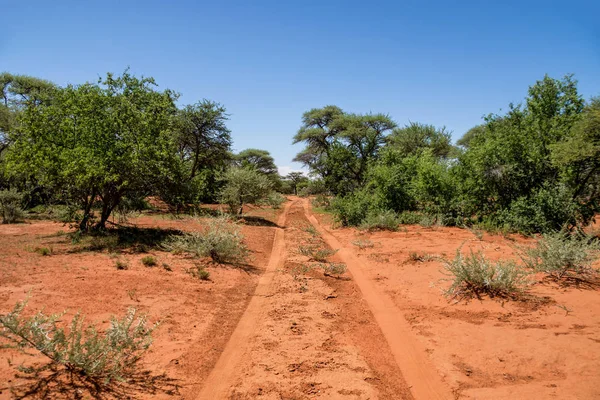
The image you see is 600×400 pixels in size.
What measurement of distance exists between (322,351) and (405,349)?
56.4 inches

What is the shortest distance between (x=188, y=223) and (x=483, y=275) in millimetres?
15381

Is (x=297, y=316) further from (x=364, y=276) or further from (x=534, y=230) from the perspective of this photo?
(x=534, y=230)

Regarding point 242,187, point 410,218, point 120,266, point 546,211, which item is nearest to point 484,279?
point 120,266

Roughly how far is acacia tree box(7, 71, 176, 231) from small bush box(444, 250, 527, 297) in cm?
1022

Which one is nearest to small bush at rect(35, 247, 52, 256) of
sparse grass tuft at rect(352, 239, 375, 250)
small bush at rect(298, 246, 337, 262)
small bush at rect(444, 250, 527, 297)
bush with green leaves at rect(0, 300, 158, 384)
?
bush with green leaves at rect(0, 300, 158, 384)

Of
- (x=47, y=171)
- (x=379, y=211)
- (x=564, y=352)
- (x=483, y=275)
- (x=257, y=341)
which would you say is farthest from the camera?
(x=379, y=211)

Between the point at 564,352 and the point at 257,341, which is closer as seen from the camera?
the point at 564,352

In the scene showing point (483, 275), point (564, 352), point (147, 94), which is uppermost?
A: point (147, 94)


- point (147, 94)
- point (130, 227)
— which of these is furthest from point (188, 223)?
point (147, 94)

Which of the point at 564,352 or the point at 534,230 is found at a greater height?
the point at 534,230

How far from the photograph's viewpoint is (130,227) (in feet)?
52.7

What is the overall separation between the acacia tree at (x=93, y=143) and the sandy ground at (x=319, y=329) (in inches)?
105

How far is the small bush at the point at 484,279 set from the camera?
7727 mm

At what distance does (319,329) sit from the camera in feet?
21.8
